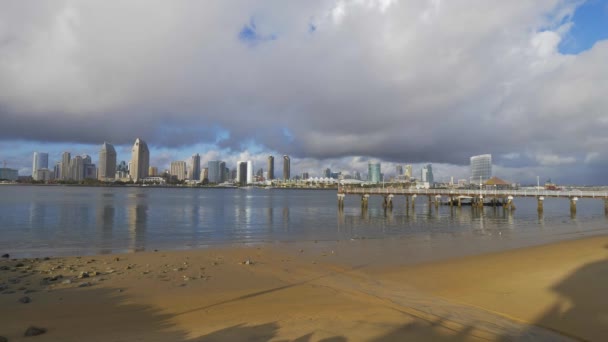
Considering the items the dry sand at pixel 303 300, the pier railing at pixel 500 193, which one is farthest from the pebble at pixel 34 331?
the pier railing at pixel 500 193

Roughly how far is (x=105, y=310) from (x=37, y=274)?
6.34 metres

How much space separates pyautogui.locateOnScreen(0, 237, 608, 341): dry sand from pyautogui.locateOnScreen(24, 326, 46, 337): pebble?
0.14 metres

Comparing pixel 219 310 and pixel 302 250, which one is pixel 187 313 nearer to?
pixel 219 310

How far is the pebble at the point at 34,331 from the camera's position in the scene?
7701mm

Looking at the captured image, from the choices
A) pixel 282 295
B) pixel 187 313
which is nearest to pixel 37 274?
pixel 187 313

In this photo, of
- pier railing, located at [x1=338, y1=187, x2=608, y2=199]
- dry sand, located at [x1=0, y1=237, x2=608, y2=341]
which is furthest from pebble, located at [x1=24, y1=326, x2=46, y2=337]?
pier railing, located at [x1=338, y1=187, x2=608, y2=199]

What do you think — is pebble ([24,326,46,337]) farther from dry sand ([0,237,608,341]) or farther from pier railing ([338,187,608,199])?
pier railing ([338,187,608,199])

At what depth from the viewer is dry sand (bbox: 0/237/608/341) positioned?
8109 mm

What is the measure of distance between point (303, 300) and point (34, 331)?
21.3 feet

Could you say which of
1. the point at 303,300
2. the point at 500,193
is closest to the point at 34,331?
the point at 303,300

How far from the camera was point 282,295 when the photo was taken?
11.3 metres

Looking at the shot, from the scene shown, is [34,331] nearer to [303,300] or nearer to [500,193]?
[303,300]

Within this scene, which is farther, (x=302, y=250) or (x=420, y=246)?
(x=420, y=246)

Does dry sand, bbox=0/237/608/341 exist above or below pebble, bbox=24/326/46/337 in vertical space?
below
